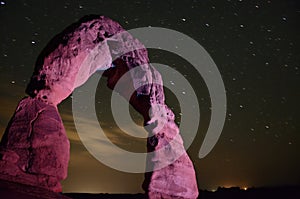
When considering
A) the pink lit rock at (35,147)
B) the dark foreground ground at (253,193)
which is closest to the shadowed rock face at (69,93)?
the pink lit rock at (35,147)

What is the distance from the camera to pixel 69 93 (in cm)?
856

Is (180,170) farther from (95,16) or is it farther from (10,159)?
(95,16)

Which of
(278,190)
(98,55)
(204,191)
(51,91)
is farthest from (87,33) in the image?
(278,190)

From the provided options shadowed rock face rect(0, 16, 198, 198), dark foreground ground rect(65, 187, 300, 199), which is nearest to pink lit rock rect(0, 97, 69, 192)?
shadowed rock face rect(0, 16, 198, 198)

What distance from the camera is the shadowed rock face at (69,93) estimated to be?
291 inches

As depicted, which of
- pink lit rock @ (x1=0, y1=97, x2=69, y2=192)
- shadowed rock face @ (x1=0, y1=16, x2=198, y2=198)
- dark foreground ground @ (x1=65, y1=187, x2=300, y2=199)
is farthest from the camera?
dark foreground ground @ (x1=65, y1=187, x2=300, y2=199)

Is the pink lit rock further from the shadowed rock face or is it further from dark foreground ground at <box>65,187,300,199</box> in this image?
dark foreground ground at <box>65,187,300,199</box>

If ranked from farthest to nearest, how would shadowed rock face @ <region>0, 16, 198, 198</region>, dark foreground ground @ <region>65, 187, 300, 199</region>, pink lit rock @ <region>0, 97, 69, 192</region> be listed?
1. dark foreground ground @ <region>65, 187, 300, 199</region>
2. shadowed rock face @ <region>0, 16, 198, 198</region>
3. pink lit rock @ <region>0, 97, 69, 192</region>

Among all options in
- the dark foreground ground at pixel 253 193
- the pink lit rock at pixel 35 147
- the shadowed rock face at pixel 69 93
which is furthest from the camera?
the dark foreground ground at pixel 253 193

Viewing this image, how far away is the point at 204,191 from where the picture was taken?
20.8 metres

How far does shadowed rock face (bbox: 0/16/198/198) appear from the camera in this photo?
24.3ft

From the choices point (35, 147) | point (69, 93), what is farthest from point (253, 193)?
point (35, 147)

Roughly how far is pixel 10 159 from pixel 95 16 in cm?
455

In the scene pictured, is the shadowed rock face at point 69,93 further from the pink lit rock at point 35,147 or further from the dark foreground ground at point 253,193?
the dark foreground ground at point 253,193
